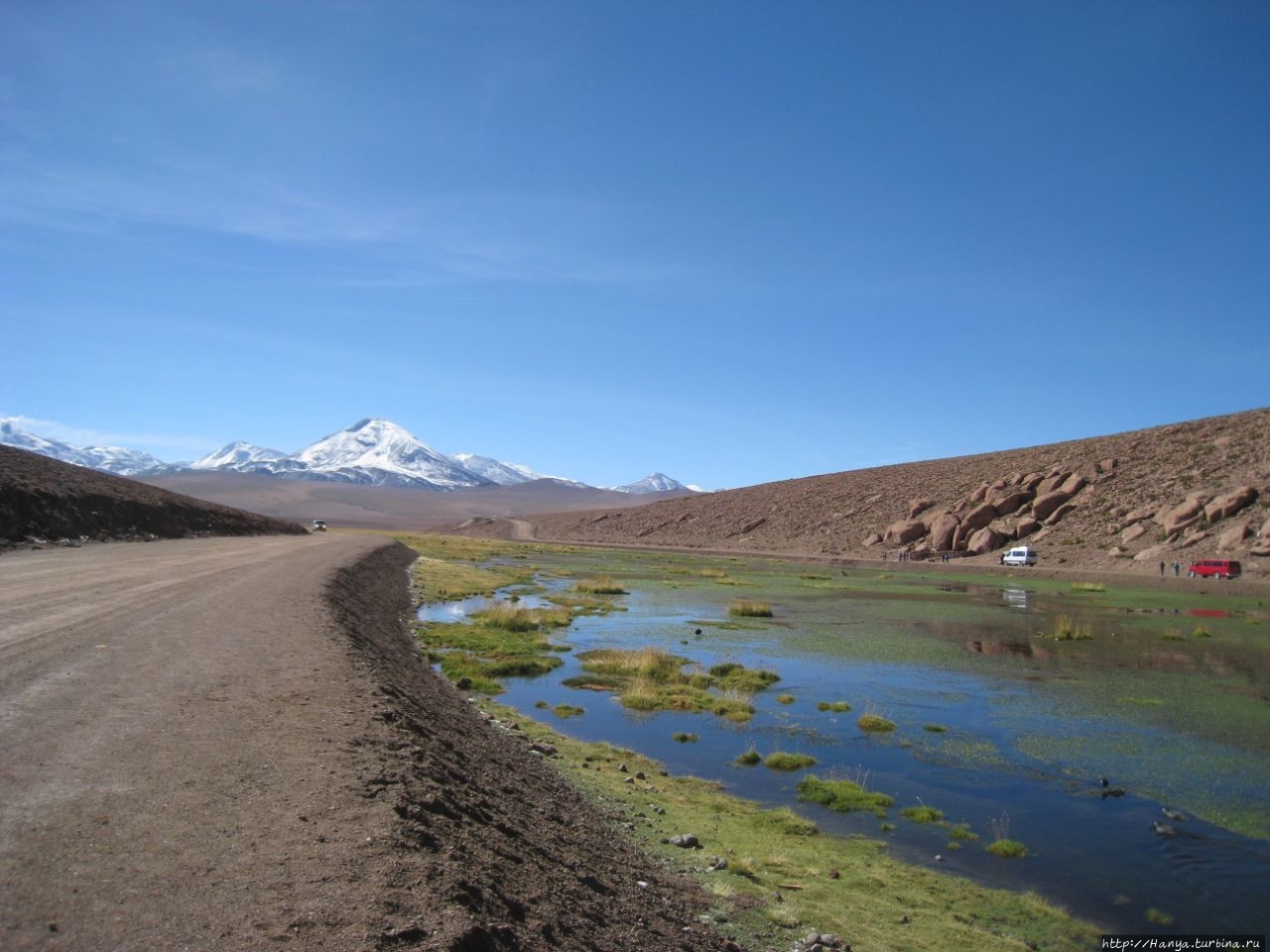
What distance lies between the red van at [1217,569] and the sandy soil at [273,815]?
52.1 meters

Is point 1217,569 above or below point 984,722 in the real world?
above

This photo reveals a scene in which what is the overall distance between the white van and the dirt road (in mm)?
61885

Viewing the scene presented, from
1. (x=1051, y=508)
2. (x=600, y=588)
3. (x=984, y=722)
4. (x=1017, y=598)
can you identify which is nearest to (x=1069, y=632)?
(x=984, y=722)

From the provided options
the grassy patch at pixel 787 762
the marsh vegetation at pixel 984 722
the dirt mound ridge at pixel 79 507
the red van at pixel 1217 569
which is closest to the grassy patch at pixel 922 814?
the marsh vegetation at pixel 984 722

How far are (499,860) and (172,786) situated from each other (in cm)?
311

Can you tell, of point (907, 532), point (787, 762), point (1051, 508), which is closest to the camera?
point (787, 762)

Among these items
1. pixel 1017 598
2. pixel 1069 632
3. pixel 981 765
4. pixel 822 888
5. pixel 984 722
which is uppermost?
pixel 1017 598

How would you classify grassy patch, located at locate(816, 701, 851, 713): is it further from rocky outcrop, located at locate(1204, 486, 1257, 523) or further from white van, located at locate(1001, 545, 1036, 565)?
rocky outcrop, located at locate(1204, 486, 1257, 523)

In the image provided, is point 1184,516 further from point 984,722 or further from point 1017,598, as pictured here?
point 984,722

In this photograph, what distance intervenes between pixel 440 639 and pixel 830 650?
12.8 meters

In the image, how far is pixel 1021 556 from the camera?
65.2 m

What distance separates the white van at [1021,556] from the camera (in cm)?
6484

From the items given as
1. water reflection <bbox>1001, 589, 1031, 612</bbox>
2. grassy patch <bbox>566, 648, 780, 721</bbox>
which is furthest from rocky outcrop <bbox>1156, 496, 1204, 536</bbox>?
grassy patch <bbox>566, 648, 780, 721</bbox>

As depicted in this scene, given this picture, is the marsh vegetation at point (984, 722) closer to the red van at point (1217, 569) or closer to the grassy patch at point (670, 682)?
the grassy patch at point (670, 682)
